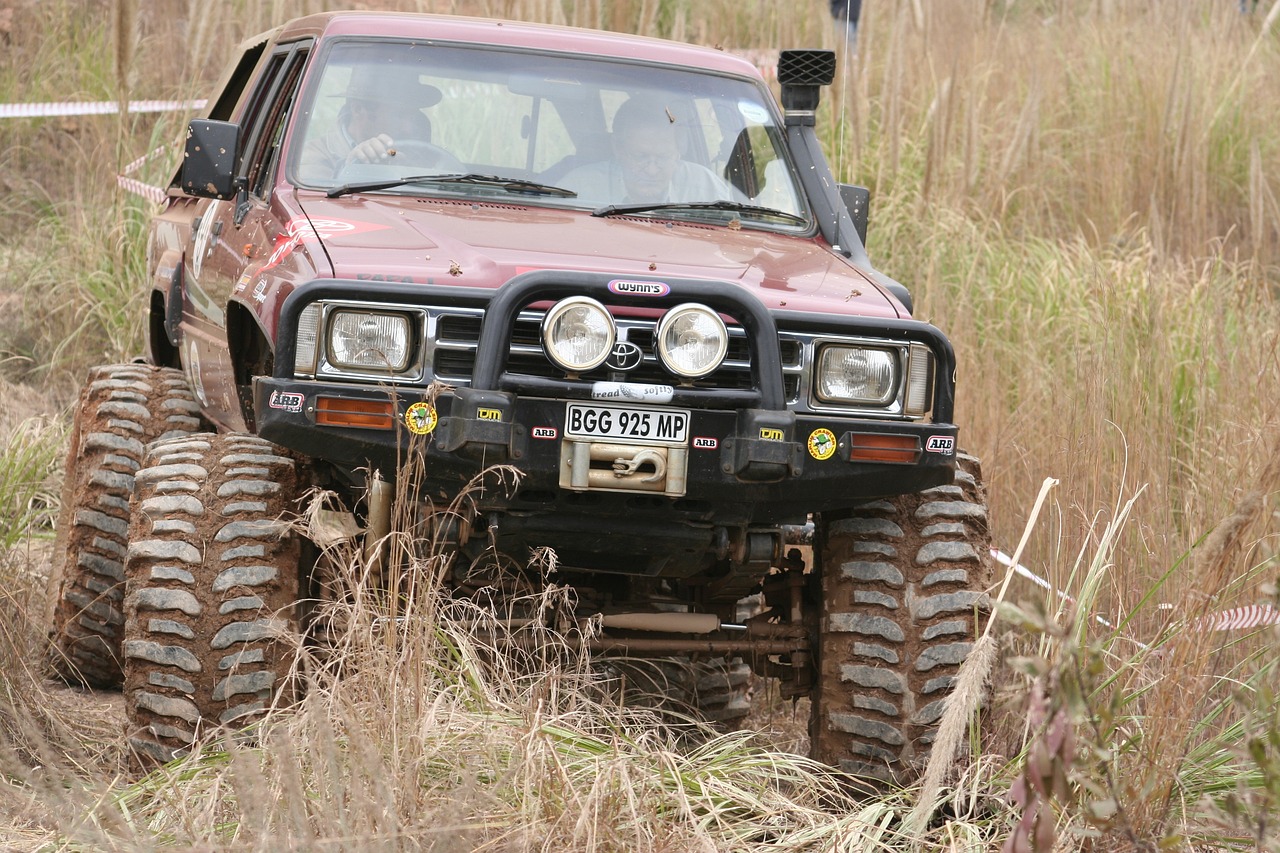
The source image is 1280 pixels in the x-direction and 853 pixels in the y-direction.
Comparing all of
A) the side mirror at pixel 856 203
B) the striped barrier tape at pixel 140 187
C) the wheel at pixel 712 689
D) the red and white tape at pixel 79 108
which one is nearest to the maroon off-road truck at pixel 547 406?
the side mirror at pixel 856 203

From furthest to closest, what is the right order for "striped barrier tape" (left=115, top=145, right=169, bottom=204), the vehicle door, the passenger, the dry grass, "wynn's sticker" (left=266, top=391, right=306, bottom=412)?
"striped barrier tape" (left=115, top=145, right=169, bottom=204) < the passenger < the vehicle door < "wynn's sticker" (left=266, top=391, right=306, bottom=412) < the dry grass

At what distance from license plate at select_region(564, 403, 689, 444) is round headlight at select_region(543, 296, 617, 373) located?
10 cm

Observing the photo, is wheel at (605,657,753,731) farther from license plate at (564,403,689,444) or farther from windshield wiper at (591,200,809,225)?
license plate at (564,403,689,444)

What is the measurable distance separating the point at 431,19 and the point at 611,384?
1865 mm

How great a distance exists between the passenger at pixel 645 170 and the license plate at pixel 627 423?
3.81 feet

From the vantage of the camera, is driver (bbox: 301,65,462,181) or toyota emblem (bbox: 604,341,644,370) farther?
driver (bbox: 301,65,462,181)

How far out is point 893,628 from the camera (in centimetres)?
395

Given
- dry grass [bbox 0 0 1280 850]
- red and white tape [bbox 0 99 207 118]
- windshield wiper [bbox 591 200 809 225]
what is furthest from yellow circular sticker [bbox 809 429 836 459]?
red and white tape [bbox 0 99 207 118]

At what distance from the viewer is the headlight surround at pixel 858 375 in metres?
3.88

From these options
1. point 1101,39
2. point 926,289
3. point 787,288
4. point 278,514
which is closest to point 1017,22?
point 1101,39

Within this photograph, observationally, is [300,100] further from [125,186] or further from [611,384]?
[125,186]

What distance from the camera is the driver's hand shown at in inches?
181

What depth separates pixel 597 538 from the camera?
385 cm

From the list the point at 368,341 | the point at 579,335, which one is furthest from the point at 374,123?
the point at 579,335
